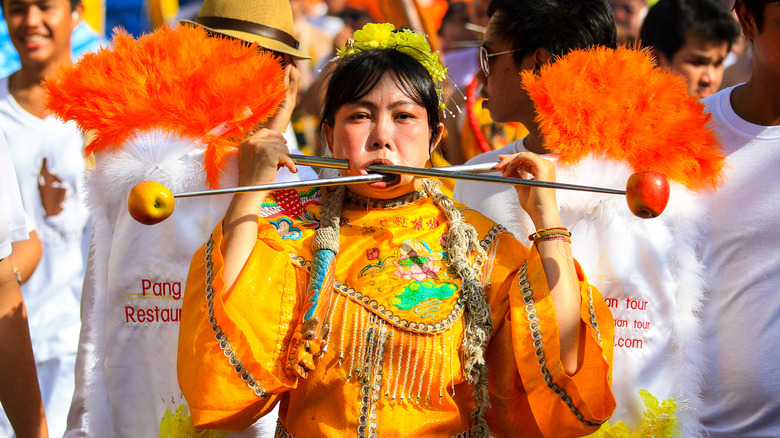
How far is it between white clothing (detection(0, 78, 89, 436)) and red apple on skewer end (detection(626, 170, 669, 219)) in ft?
9.14

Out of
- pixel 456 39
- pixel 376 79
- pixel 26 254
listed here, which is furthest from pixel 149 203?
pixel 456 39

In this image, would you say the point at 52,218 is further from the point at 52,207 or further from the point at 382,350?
the point at 382,350

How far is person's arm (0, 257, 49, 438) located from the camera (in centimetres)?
224

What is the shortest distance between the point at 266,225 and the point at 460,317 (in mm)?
581

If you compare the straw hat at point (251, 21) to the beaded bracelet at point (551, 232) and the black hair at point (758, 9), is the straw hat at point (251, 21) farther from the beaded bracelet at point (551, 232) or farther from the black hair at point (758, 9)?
the black hair at point (758, 9)

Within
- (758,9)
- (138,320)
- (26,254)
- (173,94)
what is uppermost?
(758,9)

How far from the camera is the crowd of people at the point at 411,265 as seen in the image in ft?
6.50

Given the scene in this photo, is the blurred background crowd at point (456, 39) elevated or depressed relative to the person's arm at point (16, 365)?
elevated

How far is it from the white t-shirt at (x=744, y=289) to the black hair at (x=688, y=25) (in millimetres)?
1958

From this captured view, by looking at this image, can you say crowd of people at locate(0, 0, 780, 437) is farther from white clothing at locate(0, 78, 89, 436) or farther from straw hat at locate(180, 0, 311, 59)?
white clothing at locate(0, 78, 89, 436)

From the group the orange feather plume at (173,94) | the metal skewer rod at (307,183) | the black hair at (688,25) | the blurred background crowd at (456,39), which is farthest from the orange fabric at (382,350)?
the black hair at (688,25)

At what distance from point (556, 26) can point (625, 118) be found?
0.92 metres

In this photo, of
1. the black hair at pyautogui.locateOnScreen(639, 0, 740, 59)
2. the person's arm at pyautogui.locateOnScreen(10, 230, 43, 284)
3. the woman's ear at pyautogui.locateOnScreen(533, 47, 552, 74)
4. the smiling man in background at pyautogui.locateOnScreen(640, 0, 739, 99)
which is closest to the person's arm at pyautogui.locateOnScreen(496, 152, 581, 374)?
the woman's ear at pyautogui.locateOnScreen(533, 47, 552, 74)

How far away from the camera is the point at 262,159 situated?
2.06 meters
